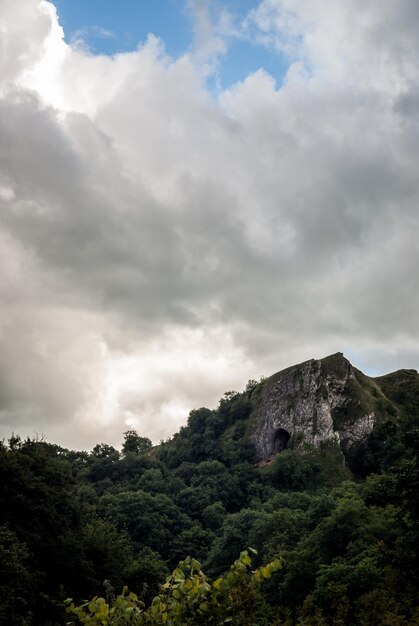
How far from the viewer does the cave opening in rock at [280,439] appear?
378ft

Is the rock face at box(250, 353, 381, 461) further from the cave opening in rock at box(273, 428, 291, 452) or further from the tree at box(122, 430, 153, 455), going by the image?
the tree at box(122, 430, 153, 455)

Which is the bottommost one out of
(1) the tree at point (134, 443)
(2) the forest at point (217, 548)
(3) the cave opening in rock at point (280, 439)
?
(2) the forest at point (217, 548)

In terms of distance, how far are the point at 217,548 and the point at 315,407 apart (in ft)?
175

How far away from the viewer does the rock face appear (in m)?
107

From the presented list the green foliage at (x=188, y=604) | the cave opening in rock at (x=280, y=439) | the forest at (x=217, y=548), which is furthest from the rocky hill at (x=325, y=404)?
the green foliage at (x=188, y=604)

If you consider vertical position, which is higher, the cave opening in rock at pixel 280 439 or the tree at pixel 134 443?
the tree at pixel 134 443

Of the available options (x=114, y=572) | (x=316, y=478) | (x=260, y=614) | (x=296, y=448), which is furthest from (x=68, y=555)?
(x=296, y=448)

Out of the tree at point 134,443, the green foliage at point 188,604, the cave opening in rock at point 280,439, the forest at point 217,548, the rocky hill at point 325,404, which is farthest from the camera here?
the tree at point 134,443

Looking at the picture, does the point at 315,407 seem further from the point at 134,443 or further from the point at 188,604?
the point at 188,604

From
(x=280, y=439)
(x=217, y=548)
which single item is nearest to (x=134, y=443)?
(x=280, y=439)

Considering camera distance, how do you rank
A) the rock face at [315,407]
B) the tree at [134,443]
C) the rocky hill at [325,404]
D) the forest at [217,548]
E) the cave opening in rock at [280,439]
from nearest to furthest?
1. the forest at [217,548]
2. the rock face at [315,407]
3. the rocky hill at [325,404]
4. the cave opening in rock at [280,439]
5. the tree at [134,443]

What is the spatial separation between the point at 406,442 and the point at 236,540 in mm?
40049

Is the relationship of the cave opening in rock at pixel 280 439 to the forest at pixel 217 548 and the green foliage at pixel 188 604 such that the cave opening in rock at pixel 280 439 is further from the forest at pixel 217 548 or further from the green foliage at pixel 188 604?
the green foliage at pixel 188 604

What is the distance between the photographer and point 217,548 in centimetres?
6219
